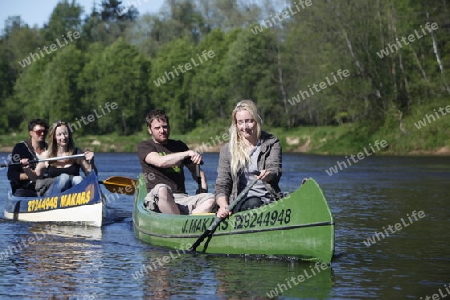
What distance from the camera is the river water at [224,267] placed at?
8.16 meters

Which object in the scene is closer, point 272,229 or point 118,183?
point 272,229

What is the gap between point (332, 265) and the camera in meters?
9.58

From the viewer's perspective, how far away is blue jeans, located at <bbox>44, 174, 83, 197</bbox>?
14.2m

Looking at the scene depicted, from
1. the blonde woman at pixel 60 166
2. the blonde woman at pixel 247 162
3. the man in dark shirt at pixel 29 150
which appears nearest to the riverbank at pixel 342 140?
the man in dark shirt at pixel 29 150

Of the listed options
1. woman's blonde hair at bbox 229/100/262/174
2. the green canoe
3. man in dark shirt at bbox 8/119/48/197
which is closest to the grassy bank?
man in dark shirt at bbox 8/119/48/197

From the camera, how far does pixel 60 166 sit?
14391 mm

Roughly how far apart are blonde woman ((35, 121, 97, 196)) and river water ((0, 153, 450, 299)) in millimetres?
751

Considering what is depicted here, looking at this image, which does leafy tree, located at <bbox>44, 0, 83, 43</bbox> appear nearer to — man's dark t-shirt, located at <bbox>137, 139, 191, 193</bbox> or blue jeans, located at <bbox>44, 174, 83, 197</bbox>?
blue jeans, located at <bbox>44, 174, 83, 197</bbox>

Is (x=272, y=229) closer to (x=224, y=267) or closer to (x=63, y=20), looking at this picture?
(x=224, y=267)

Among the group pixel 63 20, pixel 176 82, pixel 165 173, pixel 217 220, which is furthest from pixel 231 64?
pixel 217 220

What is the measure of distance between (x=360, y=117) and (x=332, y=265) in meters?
39.2

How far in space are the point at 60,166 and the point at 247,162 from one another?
18.9ft

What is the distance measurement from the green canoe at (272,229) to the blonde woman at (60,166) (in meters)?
3.35

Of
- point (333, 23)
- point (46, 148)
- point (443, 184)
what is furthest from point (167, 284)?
point (333, 23)
